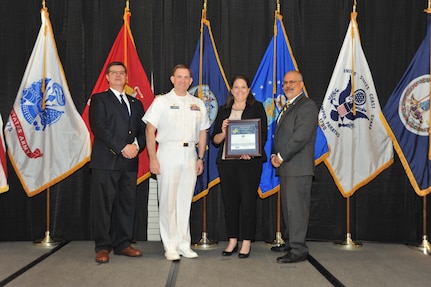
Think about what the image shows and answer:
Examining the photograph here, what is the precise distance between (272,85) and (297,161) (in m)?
1.09

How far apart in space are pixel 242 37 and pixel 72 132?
6.83 ft

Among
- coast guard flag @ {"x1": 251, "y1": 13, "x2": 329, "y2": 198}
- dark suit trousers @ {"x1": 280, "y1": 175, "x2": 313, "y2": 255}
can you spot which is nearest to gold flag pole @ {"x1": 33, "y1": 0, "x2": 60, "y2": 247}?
coast guard flag @ {"x1": 251, "y1": 13, "x2": 329, "y2": 198}

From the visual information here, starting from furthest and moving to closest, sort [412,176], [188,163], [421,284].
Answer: [412,176], [188,163], [421,284]

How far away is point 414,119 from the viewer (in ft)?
13.9

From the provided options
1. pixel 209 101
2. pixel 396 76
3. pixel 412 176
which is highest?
pixel 396 76

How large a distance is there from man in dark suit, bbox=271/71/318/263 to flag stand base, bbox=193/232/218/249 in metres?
0.85

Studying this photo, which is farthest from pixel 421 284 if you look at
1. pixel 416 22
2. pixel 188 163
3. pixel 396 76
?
pixel 416 22

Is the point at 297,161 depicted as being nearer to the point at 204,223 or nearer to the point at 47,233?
the point at 204,223

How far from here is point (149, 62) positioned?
4.60 metres

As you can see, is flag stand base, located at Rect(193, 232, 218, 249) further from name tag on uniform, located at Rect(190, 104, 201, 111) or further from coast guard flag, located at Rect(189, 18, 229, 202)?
name tag on uniform, located at Rect(190, 104, 201, 111)

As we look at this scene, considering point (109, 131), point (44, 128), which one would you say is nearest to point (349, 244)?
point (109, 131)

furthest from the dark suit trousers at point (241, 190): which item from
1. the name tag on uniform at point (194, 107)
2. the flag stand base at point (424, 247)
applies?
the flag stand base at point (424, 247)

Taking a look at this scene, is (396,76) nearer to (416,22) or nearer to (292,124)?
(416,22)

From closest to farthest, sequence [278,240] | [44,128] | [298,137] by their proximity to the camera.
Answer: [298,137] → [44,128] → [278,240]
